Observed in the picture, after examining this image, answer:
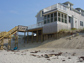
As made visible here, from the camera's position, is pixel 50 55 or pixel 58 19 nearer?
pixel 50 55

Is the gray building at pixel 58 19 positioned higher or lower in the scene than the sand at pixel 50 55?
higher

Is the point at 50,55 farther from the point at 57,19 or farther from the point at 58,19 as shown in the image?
the point at 58,19

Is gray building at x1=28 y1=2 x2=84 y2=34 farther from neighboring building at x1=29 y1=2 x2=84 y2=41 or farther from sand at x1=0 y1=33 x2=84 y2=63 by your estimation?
sand at x1=0 y1=33 x2=84 y2=63

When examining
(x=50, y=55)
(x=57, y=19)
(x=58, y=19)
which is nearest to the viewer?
(x=50, y=55)

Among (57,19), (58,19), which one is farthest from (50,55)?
(58,19)

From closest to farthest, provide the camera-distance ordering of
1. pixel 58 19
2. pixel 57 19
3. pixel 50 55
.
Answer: pixel 50 55, pixel 57 19, pixel 58 19

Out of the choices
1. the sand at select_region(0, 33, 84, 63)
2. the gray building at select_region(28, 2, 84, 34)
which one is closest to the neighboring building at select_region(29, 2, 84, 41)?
the gray building at select_region(28, 2, 84, 34)

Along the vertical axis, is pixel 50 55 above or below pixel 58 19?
below

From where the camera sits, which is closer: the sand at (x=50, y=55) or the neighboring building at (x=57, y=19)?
the sand at (x=50, y=55)

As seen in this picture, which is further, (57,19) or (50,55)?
(57,19)

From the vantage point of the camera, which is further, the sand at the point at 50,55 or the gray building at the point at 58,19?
the gray building at the point at 58,19

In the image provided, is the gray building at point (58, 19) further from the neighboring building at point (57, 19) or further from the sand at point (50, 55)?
the sand at point (50, 55)

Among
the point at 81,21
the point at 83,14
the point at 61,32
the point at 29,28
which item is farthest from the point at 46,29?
the point at 83,14

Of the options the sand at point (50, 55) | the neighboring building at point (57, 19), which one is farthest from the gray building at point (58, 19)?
the sand at point (50, 55)
